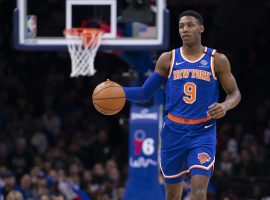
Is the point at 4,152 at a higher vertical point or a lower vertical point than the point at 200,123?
lower

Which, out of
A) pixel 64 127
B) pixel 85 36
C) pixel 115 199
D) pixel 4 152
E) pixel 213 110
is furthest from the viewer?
pixel 64 127

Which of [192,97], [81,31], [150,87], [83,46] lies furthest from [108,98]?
[81,31]

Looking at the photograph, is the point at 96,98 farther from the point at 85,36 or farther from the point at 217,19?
the point at 217,19

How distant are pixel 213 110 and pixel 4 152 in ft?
28.5

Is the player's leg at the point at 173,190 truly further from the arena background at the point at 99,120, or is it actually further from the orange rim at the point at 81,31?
the arena background at the point at 99,120

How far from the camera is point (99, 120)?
18.7 m

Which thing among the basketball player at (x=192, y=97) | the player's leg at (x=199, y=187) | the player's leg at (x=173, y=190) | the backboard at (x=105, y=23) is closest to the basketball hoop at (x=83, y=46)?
the backboard at (x=105, y=23)

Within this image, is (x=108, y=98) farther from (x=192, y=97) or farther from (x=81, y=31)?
(x=81, y=31)

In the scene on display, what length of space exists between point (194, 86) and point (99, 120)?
9.94 m

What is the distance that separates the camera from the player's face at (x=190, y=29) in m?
8.80

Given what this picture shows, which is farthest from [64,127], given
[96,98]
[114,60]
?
[96,98]

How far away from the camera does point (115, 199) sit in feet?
49.2

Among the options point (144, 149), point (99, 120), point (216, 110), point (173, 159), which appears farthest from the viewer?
point (99, 120)

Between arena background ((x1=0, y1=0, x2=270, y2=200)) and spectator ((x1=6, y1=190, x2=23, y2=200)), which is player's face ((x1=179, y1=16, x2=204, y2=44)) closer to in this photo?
arena background ((x1=0, y1=0, x2=270, y2=200))
